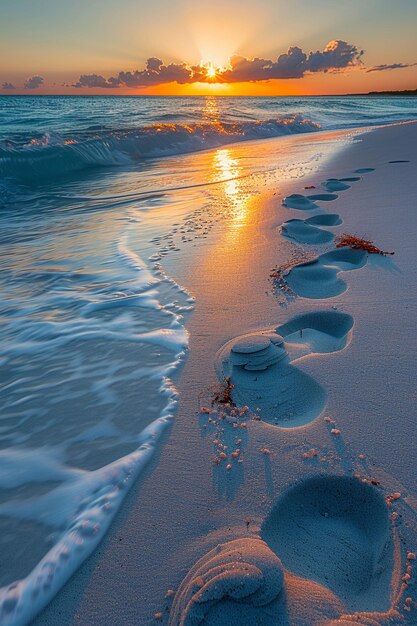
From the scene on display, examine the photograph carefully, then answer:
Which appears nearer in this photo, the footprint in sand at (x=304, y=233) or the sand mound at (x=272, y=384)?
the sand mound at (x=272, y=384)

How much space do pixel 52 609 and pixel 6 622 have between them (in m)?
0.15

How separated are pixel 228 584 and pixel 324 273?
2.45m

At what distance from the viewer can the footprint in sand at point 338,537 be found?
114 cm

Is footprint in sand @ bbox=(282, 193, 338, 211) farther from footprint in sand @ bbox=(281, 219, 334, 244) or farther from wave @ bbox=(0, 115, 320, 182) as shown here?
wave @ bbox=(0, 115, 320, 182)

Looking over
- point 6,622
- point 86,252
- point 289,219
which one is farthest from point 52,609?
point 289,219

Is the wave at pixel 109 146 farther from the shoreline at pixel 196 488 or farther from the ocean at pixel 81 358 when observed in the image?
the shoreline at pixel 196 488

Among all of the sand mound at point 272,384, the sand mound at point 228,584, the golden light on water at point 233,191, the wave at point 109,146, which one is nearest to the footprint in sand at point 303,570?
the sand mound at point 228,584

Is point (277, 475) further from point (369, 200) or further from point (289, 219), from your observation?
point (369, 200)

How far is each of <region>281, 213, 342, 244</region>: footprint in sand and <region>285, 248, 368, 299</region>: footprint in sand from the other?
43cm

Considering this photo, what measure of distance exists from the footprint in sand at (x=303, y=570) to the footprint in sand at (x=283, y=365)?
1.45 ft

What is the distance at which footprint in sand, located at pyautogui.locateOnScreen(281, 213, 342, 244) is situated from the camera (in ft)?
12.4

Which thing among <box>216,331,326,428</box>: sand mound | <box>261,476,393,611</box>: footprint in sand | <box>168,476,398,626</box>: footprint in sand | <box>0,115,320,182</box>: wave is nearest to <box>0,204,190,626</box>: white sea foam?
<box>216,331,326,428</box>: sand mound

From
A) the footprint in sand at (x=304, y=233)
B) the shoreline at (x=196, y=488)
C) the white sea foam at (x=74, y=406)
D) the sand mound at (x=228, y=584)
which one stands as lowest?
the white sea foam at (x=74, y=406)

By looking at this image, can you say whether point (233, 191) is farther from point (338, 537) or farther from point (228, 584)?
point (228, 584)
